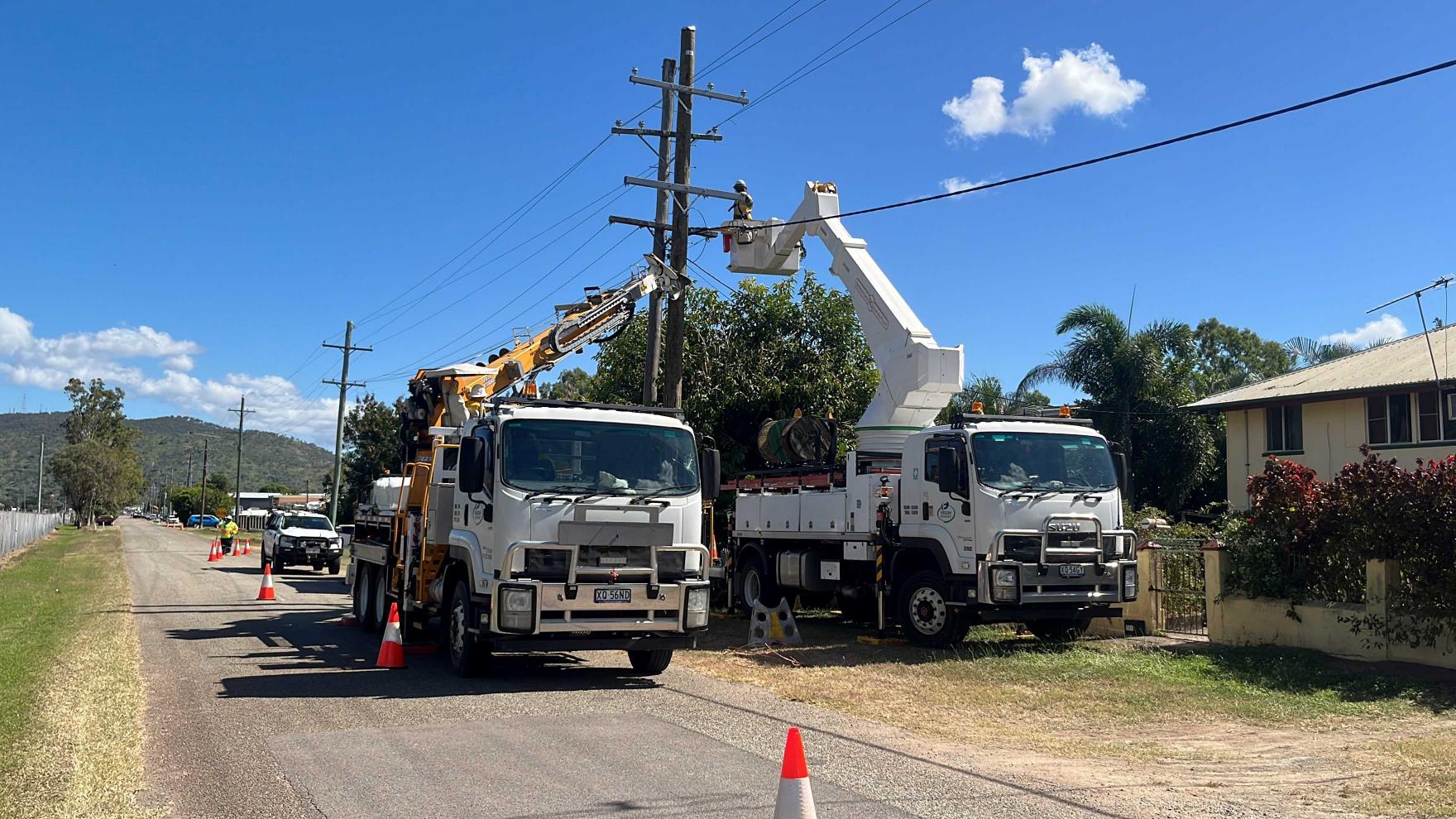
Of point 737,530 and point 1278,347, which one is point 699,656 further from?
point 1278,347

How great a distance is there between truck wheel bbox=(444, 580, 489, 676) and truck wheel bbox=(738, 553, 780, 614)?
22.5ft

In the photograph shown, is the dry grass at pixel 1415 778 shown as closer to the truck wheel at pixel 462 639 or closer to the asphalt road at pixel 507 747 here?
the asphalt road at pixel 507 747

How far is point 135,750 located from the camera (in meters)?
7.96

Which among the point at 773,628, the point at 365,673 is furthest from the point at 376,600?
the point at 773,628

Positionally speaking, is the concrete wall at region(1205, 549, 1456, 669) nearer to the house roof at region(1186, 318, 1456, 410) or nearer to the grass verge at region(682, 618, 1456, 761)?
the grass verge at region(682, 618, 1456, 761)

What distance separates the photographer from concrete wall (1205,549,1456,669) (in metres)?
11.7

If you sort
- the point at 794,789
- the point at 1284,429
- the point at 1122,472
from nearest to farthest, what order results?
the point at 794,789, the point at 1122,472, the point at 1284,429

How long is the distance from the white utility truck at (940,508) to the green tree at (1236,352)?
46.1m

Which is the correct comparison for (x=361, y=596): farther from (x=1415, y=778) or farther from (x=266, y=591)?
(x=1415, y=778)

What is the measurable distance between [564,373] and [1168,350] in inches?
1378

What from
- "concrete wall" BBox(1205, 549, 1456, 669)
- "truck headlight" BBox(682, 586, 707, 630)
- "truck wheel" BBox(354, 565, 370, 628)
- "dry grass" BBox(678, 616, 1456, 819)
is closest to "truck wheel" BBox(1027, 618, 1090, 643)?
"dry grass" BBox(678, 616, 1456, 819)

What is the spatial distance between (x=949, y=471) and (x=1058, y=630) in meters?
3.13

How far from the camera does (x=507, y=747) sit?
8.12 metres

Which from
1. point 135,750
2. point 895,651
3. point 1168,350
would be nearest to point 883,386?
point 895,651
